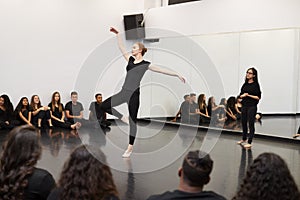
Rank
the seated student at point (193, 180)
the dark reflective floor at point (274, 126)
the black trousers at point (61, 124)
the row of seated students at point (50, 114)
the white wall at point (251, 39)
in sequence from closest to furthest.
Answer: the seated student at point (193, 180)
the white wall at point (251, 39)
the dark reflective floor at point (274, 126)
the row of seated students at point (50, 114)
the black trousers at point (61, 124)

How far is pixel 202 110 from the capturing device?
8.20m

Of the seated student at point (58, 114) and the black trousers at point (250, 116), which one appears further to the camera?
the seated student at point (58, 114)

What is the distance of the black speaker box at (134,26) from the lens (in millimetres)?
8969

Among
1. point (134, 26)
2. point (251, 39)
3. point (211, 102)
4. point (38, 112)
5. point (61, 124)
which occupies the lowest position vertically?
point (61, 124)

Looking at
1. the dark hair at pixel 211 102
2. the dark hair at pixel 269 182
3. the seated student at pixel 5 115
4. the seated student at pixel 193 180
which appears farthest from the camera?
the dark hair at pixel 211 102

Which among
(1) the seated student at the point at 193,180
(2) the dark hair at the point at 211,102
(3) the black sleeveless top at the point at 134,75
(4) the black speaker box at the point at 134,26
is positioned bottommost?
(2) the dark hair at the point at 211,102

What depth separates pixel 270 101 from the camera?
762 centimetres

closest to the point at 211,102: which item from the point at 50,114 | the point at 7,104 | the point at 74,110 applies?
the point at 74,110

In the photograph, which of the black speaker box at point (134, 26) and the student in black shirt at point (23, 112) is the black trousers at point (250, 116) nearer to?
the black speaker box at point (134, 26)

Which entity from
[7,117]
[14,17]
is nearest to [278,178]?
[7,117]

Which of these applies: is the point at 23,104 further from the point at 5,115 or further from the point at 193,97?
the point at 193,97

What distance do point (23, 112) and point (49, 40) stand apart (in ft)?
5.39

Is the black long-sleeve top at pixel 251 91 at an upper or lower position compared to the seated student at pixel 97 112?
upper

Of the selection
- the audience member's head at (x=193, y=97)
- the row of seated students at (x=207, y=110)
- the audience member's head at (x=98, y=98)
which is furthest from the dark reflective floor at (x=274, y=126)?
the audience member's head at (x=98, y=98)
